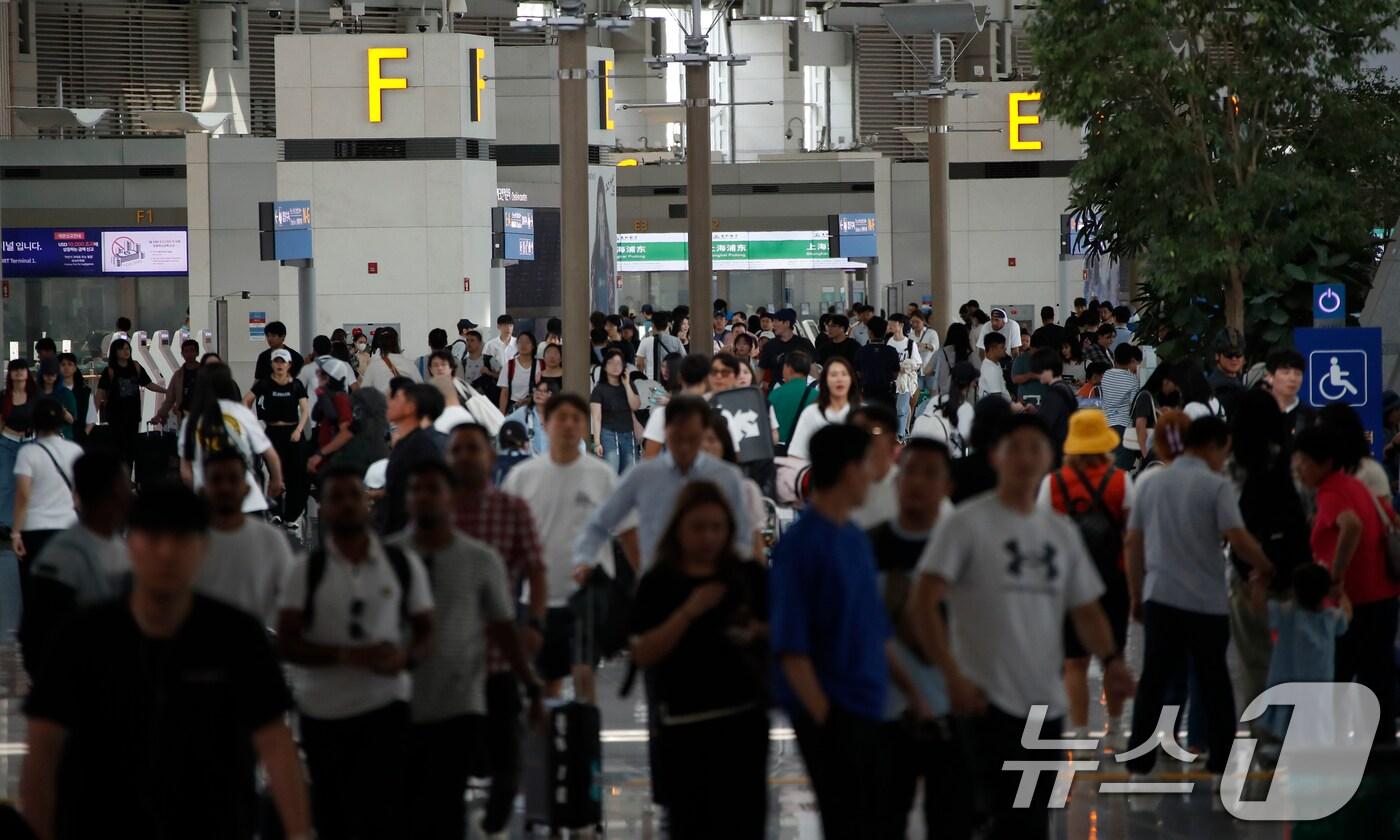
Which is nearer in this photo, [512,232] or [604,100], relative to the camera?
[512,232]

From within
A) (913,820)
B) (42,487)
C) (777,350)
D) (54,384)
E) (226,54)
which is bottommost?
(913,820)

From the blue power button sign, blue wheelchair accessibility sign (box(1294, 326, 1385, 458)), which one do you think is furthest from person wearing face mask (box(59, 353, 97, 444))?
blue wheelchair accessibility sign (box(1294, 326, 1385, 458))

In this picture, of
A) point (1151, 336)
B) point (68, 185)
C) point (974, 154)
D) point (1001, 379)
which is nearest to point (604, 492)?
point (1001, 379)

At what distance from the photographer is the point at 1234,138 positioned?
20859 millimetres

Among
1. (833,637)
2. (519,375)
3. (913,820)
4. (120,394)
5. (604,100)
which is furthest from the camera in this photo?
(604,100)

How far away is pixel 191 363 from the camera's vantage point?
18.3 meters

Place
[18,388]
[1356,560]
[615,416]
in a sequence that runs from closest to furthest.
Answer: [1356,560] → [615,416] → [18,388]

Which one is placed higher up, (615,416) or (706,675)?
(615,416)

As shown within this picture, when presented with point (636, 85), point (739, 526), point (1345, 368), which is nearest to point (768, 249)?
point (636, 85)

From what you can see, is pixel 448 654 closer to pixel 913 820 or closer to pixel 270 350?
pixel 913 820

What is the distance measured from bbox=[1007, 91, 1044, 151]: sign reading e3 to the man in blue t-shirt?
106ft

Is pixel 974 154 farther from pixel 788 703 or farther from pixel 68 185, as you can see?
pixel 788 703

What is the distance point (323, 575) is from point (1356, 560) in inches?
180

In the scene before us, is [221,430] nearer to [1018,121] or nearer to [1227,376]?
[1227,376]
